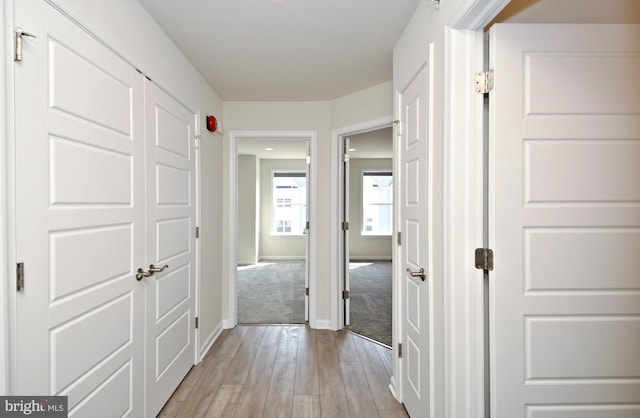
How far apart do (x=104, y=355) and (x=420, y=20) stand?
228 cm

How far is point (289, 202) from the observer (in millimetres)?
7617

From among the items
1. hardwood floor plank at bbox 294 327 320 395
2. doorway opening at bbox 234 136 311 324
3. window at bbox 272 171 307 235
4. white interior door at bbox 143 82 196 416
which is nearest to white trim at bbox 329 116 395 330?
hardwood floor plank at bbox 294 327 320 395

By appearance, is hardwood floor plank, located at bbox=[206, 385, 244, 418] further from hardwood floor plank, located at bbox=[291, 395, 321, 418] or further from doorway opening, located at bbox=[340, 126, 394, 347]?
doorway opening, located at bbox=[340, 126, 394, 347]

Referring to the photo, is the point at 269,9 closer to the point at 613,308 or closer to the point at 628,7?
the point at 628,7

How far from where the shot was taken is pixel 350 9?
72.2 inches

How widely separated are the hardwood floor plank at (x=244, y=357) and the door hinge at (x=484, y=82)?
7.79ft

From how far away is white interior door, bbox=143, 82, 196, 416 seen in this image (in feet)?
6.29

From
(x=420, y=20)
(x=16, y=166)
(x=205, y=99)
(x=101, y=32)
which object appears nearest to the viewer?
(x=16, y=166)

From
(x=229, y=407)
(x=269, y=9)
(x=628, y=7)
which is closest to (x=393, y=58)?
(x=269, y=9)

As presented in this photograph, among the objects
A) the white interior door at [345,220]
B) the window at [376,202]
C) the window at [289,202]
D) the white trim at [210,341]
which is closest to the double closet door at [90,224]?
the white trim at [210,341]

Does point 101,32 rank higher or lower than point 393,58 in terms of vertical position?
lower

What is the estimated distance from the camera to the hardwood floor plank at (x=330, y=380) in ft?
6.84

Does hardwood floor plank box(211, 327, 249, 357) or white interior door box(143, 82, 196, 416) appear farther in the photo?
hardwood floor plank box(211, 327, 249, 357)

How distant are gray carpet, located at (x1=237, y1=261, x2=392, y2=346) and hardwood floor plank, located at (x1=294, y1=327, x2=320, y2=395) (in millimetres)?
474
